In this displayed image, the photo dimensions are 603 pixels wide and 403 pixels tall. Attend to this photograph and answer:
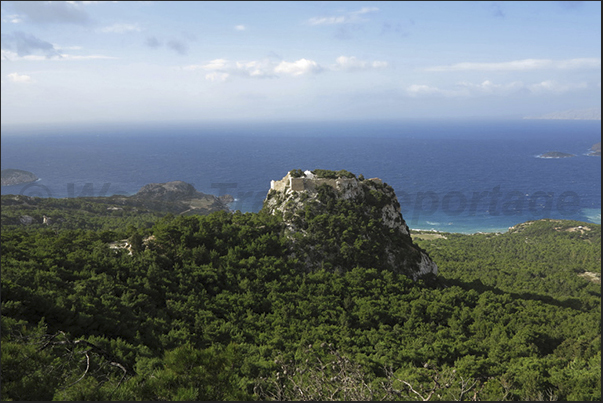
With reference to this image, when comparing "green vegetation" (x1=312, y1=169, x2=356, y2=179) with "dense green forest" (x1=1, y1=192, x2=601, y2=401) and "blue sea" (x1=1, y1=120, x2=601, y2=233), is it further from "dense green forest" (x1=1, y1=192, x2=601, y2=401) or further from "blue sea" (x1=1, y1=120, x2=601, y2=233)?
"blue sea" (x1=1, y1=120, x2=601, y2=233)

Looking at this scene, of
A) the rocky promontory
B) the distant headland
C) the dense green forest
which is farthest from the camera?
the distant headland

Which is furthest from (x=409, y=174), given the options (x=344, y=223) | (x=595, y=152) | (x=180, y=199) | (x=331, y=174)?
(x=344, y=223)

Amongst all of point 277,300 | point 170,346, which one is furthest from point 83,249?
point 277,300

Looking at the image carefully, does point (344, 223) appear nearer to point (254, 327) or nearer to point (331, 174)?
point (331, 174)

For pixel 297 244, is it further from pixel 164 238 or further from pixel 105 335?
pixel 105 335

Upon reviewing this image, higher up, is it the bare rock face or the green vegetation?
the green vegetation

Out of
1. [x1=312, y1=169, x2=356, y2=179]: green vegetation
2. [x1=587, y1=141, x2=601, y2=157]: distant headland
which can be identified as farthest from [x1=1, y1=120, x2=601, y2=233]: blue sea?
[x1=312, y1=169, x2=356, y2=179]: green vegetation
